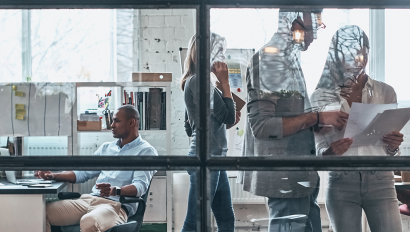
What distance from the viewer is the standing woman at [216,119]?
3.45ft

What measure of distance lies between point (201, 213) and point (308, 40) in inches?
22.6

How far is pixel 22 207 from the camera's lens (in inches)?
44.9

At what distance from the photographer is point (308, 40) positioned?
1134mm

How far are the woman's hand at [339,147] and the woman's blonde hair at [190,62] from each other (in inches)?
17.0

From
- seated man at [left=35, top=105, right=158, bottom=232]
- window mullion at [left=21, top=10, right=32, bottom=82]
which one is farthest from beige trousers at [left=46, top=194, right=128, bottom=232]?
window mullion at [left=21, top=10, right=32, bottom=82]

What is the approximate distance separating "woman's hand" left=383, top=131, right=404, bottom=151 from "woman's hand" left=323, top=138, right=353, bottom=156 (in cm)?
10

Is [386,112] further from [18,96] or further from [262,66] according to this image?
[18,96]

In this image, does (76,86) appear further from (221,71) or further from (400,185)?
(400,185)

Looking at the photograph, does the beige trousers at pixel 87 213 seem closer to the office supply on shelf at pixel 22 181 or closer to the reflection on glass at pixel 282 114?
the office supply on shelf at pixel 22 181

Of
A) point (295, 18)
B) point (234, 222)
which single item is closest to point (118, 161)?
point (234, 222)

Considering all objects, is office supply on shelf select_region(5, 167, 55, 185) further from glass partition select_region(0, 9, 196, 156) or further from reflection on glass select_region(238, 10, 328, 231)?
reflection on glass select_region(238, 10, 328, 231)

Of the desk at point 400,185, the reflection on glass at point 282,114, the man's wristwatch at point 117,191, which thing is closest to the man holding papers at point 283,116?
the reflection on glass at point 282,114

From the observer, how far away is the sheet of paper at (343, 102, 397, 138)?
1.12 m

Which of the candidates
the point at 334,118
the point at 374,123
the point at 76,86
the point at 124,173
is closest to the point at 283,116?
the point at 334,118
